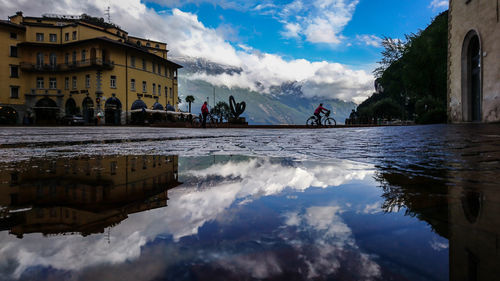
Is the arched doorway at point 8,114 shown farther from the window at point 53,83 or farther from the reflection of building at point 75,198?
the reflection of building at point 75,198

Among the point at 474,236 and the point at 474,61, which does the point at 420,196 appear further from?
the point at 474,61

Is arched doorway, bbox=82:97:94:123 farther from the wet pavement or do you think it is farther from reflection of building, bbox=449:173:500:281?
reflection of building, bbox=449:173:500:281

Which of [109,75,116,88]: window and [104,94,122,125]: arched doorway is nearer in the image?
[104,94,122,125]: arched doorway

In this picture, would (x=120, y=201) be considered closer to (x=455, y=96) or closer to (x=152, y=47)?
(x=455, y=96)

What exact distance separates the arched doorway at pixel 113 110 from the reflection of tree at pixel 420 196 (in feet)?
149

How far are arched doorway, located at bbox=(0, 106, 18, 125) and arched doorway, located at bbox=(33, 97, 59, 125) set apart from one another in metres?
2.85

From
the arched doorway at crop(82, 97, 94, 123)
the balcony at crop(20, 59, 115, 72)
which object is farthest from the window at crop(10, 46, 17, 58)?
the arched doorway at crop(82, 97, 94, 123)

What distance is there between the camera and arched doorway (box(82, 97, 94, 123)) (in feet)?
139

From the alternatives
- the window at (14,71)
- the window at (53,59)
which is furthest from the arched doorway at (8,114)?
the window at (53,59)

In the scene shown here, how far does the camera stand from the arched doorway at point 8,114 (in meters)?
43.0

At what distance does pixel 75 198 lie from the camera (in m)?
1.01

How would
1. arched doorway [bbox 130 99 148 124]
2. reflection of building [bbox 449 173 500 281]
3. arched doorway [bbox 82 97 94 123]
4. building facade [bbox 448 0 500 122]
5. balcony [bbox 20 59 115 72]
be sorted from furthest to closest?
arched doorway [bbox 82 97 94 123]
balcony [bbox 20 59 115 72]
arched doorway [bbox 130 99 148 124]
building facade [bbox 448 0 500 122]
reflection of building [bbox 449 173 500 281]

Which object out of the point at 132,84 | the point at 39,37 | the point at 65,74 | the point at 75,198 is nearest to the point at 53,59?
the point at 65,74

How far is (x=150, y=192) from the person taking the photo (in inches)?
44.6
